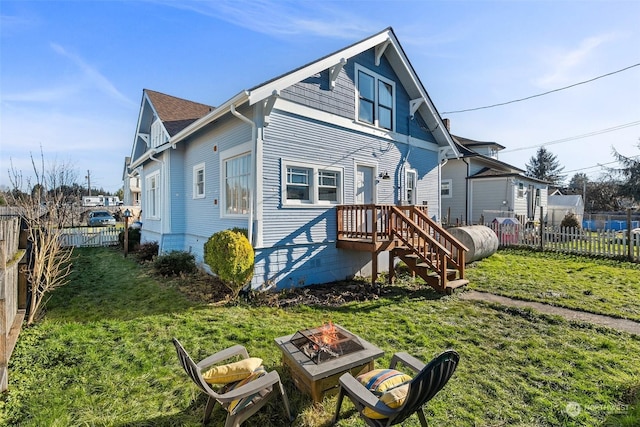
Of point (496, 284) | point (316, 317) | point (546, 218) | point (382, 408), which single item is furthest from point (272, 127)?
point (546, 218)

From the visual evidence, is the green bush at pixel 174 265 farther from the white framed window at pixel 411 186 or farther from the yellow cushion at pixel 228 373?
the white framed window at pixel 411 186

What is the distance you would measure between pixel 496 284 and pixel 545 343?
3576 mm

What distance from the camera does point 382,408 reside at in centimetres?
230

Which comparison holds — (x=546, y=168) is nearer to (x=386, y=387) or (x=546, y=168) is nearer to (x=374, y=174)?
(x=374, y=174)

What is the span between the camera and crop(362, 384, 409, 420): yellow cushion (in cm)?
234

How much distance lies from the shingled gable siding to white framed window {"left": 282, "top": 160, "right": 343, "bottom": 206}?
1623mm

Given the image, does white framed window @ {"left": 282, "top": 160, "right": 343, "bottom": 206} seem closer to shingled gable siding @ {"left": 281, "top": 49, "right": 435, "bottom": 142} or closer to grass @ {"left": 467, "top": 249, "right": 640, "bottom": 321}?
shingled gable siding @ {"left": 281, "top": 49, "right": 435, "bottom": 142}

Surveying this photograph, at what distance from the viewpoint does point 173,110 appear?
12.6 meters

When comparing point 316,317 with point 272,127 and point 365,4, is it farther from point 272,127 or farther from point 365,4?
point 365,4

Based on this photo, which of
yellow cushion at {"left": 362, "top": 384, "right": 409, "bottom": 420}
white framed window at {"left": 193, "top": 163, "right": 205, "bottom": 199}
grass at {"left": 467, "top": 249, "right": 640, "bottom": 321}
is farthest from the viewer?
white framed window at {"left": 193, "top": 163, "right": 205, "bottom": 199}

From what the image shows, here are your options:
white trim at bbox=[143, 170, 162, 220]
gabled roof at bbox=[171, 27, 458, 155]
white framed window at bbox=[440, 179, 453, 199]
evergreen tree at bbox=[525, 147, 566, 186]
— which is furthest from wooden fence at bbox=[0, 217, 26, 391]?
evergreen tree at bbox=[525, 147, 566, 186]

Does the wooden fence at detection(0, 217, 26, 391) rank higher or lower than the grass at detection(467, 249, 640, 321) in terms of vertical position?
higher

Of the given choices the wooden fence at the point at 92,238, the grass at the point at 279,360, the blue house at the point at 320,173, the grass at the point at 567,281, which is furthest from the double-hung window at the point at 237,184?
the wooden fence at the point at 92,238

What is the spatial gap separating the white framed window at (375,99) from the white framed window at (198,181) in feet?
17.4
